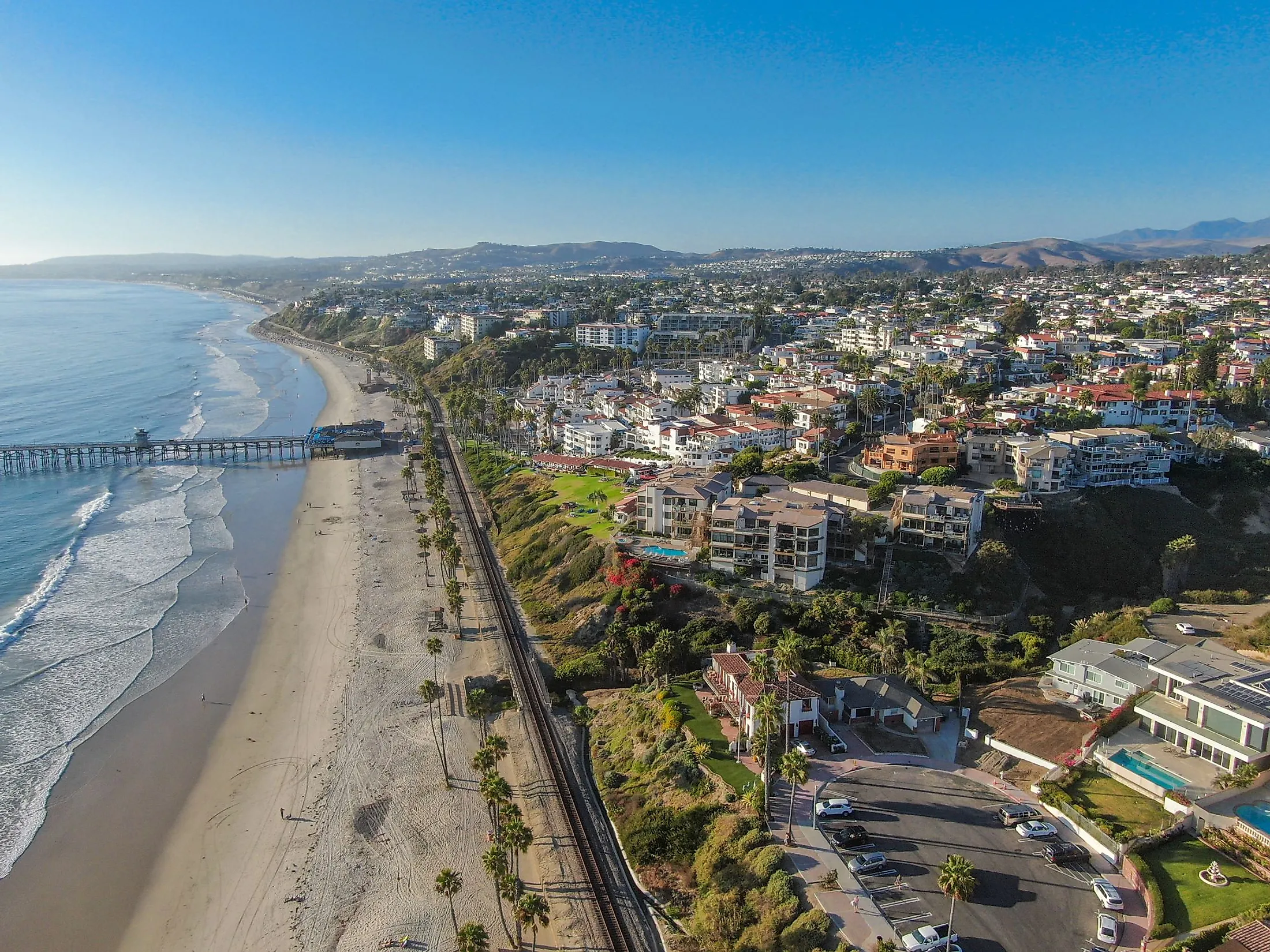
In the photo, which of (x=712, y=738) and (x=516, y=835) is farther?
(x=712, y=738)

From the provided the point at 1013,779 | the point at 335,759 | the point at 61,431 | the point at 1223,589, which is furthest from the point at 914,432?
the point at 61,431

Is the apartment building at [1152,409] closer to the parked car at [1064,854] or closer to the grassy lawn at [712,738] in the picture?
the grassy lawn at [712,738]

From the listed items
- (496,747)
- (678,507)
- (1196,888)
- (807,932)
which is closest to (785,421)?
(678,507)

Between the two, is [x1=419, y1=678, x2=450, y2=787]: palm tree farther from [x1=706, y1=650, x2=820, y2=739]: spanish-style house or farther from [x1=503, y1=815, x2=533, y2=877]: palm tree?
[x1=706, y1=650, x2=820, y2=739]: spanish-style house

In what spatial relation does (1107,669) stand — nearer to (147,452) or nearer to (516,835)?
(516,835)

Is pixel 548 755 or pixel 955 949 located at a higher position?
pixel 955 949

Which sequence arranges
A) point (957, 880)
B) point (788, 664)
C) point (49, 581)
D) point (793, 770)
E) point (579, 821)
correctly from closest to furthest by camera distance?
point (957, 880) < point (793, 770) < point (579, 821) < point (788, 664) < point (49, 581)

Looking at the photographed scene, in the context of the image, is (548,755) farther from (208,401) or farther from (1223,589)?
(208,401)
